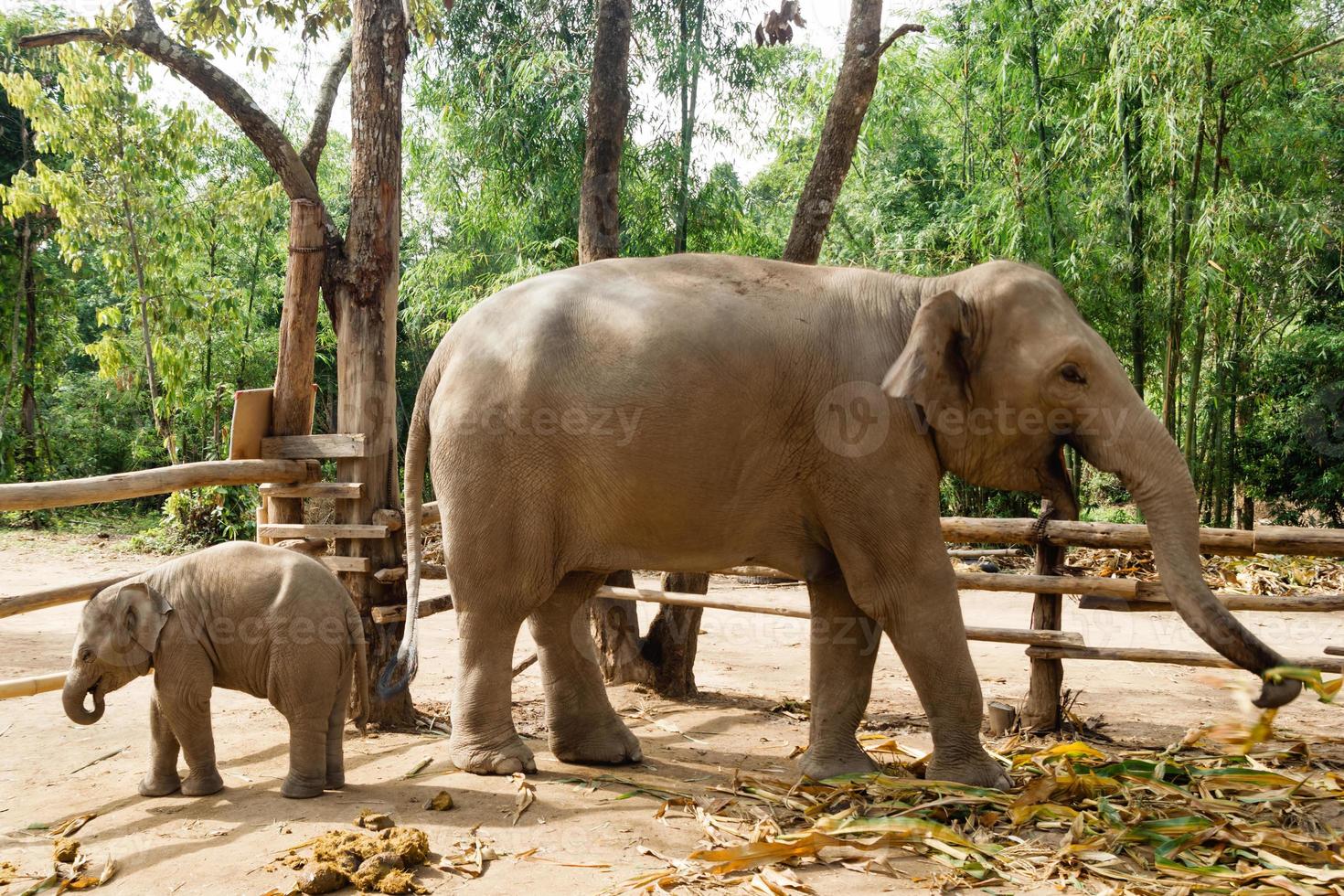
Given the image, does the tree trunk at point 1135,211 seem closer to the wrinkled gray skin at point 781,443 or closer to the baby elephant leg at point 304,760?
the wrinkled gray skin at point 781,443

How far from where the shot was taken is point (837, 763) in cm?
395

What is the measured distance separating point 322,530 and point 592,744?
171 centimetres

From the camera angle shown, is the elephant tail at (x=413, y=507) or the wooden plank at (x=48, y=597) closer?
the wooden plank at (x=48, y=597)

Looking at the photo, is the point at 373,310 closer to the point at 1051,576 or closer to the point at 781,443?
the point at 781,443

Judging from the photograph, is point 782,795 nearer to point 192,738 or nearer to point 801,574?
point 801,574

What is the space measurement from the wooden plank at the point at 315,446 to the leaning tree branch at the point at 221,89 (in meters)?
1.17

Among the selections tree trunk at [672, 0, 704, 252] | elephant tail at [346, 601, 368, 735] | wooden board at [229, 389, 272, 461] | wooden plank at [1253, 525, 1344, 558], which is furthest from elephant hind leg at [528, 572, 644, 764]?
tree trunk at [672, 0, 704, 252]

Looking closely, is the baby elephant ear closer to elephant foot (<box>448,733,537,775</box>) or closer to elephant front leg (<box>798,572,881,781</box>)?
elephant foot (<box>448,733,537,775</box>)

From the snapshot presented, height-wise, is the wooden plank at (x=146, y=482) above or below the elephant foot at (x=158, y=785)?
above

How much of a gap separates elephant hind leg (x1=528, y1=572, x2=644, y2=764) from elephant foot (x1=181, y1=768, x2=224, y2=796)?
50.6 inches

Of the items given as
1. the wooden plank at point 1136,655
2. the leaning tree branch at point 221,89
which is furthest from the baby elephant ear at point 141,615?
the wooden plank at point 1136,655

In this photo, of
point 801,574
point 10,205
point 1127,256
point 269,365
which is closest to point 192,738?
point 801,574

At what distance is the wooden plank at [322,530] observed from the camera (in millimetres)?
4848

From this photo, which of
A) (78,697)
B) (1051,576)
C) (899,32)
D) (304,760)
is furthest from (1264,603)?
(78,697)
